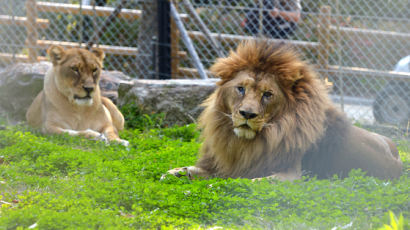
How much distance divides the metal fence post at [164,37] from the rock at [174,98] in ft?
4.71

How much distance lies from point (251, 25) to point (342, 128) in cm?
564

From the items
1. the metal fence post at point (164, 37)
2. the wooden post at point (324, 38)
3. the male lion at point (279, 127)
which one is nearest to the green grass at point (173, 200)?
the male lion at point (279, 127)

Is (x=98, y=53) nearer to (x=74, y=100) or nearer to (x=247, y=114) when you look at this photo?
(x=74, y=100)

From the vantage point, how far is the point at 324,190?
155 inches

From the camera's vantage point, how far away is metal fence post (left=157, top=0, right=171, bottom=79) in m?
9.16

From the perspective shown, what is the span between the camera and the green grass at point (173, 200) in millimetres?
3396

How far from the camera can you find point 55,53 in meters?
6.84

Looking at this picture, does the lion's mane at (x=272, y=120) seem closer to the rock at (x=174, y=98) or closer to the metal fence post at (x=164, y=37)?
the rock at (x=174, y=98)

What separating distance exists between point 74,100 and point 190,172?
8.13 feet

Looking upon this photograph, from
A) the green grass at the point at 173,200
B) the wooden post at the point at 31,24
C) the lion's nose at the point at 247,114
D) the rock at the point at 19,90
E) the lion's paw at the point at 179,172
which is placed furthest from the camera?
the wooden post at the point at 31,24

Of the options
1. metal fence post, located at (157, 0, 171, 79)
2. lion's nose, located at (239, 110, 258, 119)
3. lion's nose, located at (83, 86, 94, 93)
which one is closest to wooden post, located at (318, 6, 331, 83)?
metal fence post, located at (157, 0, 171, 79)

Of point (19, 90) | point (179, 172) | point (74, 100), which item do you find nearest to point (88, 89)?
point (74, 100)

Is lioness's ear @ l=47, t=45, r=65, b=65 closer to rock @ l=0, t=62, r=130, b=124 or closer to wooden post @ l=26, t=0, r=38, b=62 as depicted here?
rock @ l=0, t=62, r=130, b=124

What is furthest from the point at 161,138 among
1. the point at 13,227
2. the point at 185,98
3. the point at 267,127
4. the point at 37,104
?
the point at 13,227
